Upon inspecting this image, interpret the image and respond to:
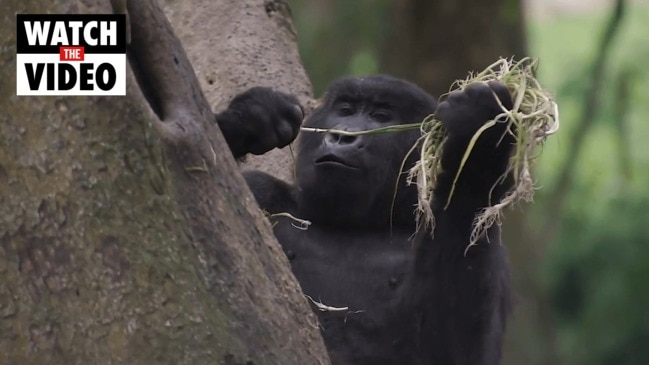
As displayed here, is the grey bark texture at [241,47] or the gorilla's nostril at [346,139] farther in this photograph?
the grey bark texture at [241,47]

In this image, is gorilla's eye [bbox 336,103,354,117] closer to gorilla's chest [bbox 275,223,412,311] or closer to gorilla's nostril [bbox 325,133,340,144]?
gorilla's nostril [bbox 325,133,340,144]

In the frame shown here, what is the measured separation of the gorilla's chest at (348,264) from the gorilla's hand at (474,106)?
2.79ft

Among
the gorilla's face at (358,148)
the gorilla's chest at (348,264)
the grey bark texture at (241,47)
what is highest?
the gorilla's face at (358,148)

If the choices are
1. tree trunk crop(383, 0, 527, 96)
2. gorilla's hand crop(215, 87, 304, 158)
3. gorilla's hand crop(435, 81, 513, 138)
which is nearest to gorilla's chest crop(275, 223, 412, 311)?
gorilla's hand crop(215, 87, 304, 158)

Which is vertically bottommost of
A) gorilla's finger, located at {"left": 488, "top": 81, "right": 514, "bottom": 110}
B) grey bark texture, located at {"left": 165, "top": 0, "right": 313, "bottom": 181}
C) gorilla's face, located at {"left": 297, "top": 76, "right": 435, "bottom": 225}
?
grey bark texture, located at {"left": 165, "top": 0, "right": 313, "bottom": 181}

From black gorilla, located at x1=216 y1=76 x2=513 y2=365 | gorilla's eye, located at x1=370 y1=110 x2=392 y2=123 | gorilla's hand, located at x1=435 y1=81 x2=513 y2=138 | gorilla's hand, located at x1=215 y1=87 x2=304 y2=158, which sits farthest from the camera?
gorilla's eye, located at x1=370 y1=110 x2=392 y2=123

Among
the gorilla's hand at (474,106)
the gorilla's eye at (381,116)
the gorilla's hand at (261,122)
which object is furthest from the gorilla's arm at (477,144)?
the gorilla's eye at (381,116)

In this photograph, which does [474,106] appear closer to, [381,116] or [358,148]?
[358,148]

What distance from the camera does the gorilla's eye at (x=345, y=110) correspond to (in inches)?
138

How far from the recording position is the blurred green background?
21.5 feet

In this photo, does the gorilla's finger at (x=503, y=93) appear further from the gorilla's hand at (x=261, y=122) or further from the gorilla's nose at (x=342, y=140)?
the gorilla's nose at (x=342, y=140)

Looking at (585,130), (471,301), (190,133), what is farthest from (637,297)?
(190,133)

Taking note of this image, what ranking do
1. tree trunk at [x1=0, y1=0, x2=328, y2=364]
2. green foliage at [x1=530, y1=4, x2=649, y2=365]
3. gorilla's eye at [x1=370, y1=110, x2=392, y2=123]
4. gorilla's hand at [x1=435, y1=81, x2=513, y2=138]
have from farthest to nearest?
green foliage at [x1=530, y1=4, x2=649, y2=365]
gorilla's eye at [x1=370, y1=110, x2=392, y2=123]
gorilla's hand at [x1=435, y1=81, x2=513, y2=138]
tree trunk at [x1=0, y1=0, x2=328, y2=364]

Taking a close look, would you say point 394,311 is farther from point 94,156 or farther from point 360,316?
point 94,156
